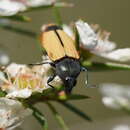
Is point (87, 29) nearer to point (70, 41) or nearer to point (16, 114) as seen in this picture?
point (70, 41)

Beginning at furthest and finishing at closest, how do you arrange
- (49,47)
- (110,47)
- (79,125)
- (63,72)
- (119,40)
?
1. (119,40)
2. (79,125)
3. (110,47)
4. (49,47)
5. (63,72)

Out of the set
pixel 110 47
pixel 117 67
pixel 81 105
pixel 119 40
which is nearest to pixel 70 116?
pixel 81 105

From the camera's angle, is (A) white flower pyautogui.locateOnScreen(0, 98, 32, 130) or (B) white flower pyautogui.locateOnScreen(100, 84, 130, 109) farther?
(B) white flower pyautogui.locateOnScreen(100, 84, 130, 109)

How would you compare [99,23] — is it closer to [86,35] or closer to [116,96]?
[116,96]

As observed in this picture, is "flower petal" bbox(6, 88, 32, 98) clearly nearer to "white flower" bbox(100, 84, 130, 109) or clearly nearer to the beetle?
the beetle

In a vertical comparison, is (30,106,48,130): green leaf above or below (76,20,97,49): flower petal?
below

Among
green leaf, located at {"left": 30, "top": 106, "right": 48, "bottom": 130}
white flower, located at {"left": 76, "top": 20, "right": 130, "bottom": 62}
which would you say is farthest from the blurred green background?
green leaf, located at {"left": 30, "top": 106, "right": 48, "bottom": 130}
